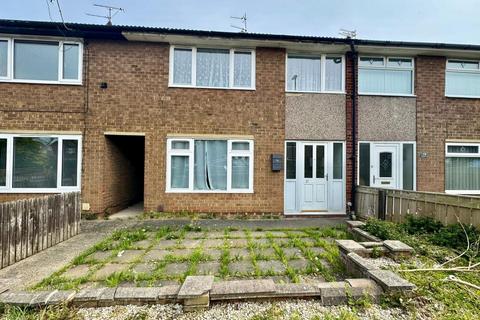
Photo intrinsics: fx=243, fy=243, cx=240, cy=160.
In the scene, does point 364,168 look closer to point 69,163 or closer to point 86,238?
point 86,238

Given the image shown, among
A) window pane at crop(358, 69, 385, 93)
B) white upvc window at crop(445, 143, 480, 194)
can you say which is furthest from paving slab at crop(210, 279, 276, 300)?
white upvc window at crop(445, 143, 480, 194)

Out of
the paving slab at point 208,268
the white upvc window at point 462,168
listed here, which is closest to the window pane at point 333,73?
the white upvc window at point 462,168

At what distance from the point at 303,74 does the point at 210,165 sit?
13.8ft

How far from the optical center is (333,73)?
8023 mm

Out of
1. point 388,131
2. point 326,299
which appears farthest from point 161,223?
point 388,131

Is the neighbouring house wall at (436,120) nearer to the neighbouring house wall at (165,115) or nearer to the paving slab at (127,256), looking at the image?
the neighbouring house wall at (165,115)

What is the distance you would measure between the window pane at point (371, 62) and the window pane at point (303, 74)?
1.50 meters

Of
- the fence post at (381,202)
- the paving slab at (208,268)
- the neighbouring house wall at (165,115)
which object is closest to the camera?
the paving slab at (208,268)

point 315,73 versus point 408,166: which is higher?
point 315,73

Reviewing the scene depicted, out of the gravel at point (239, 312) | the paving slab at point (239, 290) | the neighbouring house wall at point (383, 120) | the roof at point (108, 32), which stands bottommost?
the gravel at point (239, 312)

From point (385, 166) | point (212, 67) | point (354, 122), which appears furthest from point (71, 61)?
point (385, 166)

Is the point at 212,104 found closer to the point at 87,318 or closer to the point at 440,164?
the point at 87,318

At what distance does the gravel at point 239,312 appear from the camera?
2.47m

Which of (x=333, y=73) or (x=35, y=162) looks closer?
(x=35, y=162)
